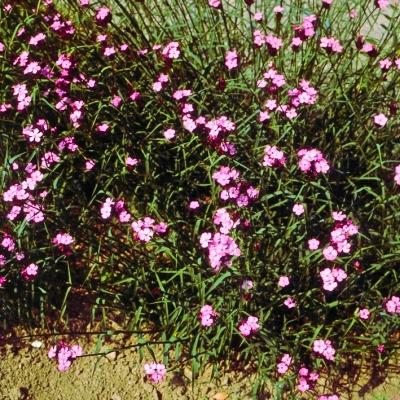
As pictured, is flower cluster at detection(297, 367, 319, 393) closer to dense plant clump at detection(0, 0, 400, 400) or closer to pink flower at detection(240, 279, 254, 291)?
dense plant clump at detection(0, 0, 400, 400)

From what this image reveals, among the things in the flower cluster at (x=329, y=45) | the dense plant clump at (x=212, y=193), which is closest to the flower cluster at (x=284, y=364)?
the dense plant clump at (x=212, y=193)

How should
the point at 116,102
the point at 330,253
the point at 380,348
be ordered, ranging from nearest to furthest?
1. the point at 330,253
2. the point at 380,348
3. the point at 116,102

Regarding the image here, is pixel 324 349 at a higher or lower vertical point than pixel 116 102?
lower

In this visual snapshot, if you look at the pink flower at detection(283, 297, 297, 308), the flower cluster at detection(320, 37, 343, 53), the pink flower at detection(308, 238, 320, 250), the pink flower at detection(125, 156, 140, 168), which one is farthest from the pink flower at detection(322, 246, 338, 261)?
the pink flower at detection(125, 156, 140, 168)

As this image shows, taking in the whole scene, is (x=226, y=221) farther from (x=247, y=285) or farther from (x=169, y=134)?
(x=169, y=134)

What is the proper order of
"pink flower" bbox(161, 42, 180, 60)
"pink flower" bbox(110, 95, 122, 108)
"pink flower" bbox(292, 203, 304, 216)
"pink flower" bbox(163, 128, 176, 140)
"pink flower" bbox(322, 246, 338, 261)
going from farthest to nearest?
"pink flower" bbox(110, 95, 122, 108)
"pink flower" bbox(163, 128, 176, 140)
"pink flower" bbox(161, 42, 180, 60)
"pink flower" bbox(292, 203, 304, 216)
"pink flower" bbox(322, 246, 338, 261)

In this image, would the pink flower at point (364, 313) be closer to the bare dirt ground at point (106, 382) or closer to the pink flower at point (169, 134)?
the bare dirt ground at point (106, 382)

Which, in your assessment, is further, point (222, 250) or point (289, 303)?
point (289, 303)

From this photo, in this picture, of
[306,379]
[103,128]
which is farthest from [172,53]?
[306,379]
